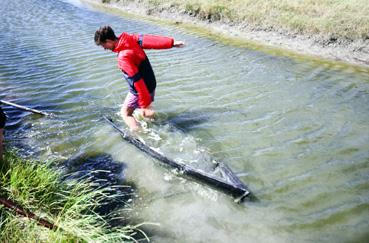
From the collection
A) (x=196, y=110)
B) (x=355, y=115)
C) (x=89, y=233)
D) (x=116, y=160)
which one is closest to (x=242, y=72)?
(x=196, y=110)

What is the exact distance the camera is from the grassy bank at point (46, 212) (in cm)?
375

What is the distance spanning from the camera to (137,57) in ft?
20.2

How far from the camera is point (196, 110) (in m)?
8.13

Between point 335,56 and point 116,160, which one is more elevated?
point 335,56

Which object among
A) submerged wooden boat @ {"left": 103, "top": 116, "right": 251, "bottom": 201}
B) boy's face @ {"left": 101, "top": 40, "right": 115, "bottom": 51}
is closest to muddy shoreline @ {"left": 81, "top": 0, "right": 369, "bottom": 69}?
submerged wooden boat @ {"left": 103, "top": 116, "right": 251, "bottom": 201}

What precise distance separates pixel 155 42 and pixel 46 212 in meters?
3.43

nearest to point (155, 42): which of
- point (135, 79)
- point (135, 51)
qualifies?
point (135, 51)

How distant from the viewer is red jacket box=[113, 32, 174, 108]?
602 cm

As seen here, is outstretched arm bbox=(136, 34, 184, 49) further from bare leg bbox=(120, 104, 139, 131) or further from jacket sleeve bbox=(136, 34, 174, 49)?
bare leg bbox=(120, 104, 139, 131)

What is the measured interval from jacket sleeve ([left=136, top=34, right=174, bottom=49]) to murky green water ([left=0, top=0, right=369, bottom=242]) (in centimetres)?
186

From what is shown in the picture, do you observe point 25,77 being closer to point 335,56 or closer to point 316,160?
point 316,160

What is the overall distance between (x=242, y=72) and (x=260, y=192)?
19.7 ft

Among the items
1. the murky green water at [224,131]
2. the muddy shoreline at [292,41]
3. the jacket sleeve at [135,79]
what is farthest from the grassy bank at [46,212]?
the muddy shoreline at [292,41]

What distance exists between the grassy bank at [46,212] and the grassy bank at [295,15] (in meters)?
11.5
